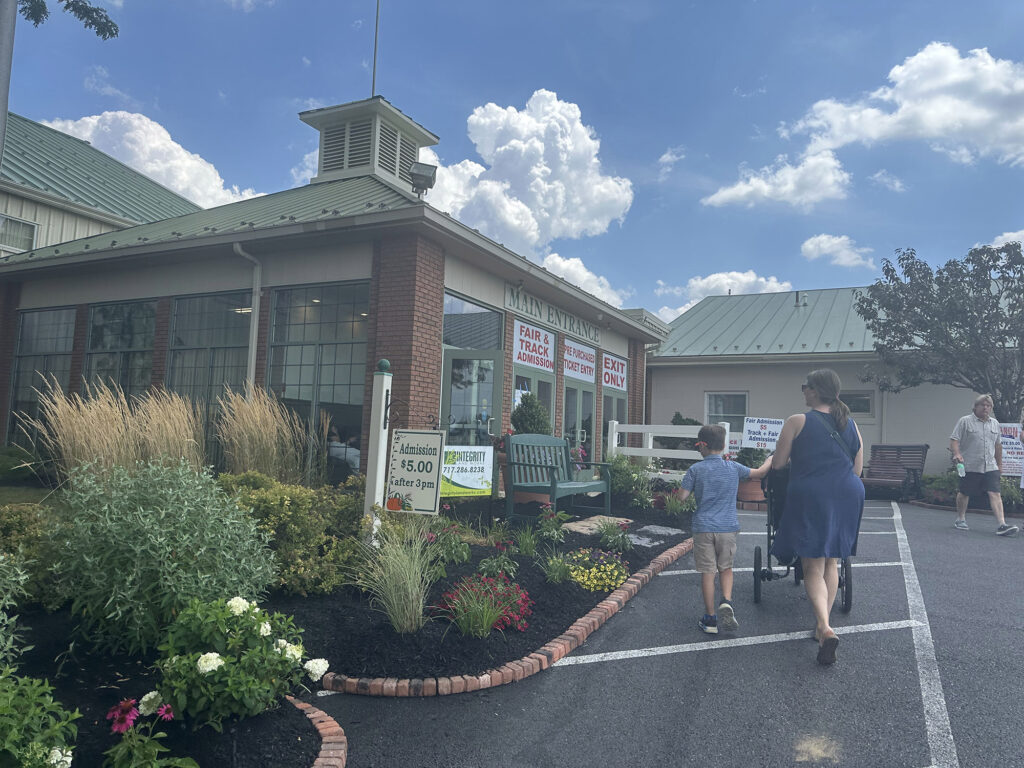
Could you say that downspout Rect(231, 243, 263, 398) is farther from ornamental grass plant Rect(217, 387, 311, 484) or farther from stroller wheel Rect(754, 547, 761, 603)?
stroller wheel Rect(754, 547, 761, 603)

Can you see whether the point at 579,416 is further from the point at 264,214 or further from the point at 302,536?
the point at 302,536

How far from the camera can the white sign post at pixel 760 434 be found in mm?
11773

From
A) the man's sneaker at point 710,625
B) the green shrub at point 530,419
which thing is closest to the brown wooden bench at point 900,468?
the green shrub at point 530,419

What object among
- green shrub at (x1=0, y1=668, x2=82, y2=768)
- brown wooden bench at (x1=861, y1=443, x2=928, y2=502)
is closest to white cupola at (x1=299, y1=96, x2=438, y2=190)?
brown wooden bench at (x1=861, y1=443, x2=928, y2=502)

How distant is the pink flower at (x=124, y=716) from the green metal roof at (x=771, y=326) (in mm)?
17432

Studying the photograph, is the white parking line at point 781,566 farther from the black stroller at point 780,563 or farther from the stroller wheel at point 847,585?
the stroller wheel at point 847,585

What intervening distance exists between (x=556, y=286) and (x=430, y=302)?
324 centimetres

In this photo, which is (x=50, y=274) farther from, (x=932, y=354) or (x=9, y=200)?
(x=932, y=354)

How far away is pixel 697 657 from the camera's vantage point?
14.0ft

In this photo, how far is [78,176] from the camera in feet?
59.7

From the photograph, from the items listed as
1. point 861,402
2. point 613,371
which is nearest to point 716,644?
point 613,371

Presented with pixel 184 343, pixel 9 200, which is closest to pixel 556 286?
pixel 184 343

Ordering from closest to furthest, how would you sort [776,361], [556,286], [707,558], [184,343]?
1. [707,558]
2. [184,343]
3. [556,286]
4. [776,361]

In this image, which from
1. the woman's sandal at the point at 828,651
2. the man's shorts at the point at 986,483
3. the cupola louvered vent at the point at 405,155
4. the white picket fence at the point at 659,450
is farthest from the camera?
the cupola louvered vent at the point at 405,155
